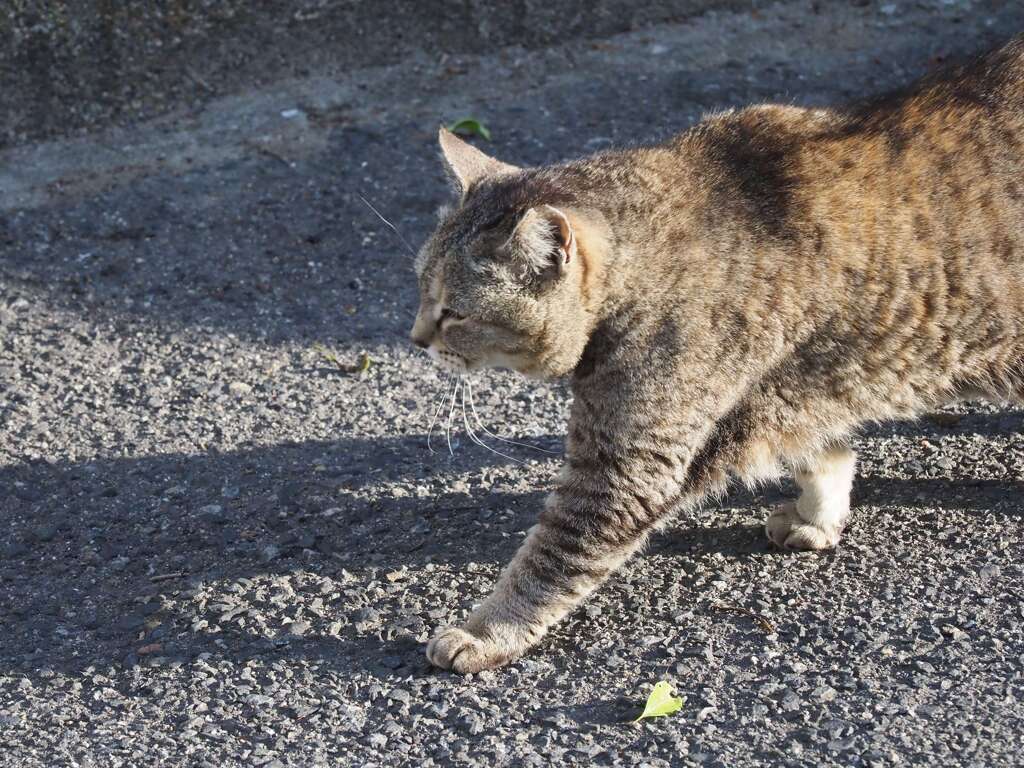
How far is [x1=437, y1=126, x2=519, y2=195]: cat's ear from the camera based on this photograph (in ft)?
12.9

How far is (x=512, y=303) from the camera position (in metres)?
3.61

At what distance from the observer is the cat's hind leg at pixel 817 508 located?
400cm

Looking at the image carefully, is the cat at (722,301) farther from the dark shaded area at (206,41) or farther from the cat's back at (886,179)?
the dark shaded area at (206,41)

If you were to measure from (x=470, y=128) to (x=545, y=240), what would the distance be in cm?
329

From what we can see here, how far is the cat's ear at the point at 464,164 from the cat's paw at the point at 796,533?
1391 millimetres

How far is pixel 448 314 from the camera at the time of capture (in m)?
3.74

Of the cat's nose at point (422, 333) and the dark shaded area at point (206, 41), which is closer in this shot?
the cat's nose at point (422, 333)

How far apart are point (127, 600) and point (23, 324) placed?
76.6 inches

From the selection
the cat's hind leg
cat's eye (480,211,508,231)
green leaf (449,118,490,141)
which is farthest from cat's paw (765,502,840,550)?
green leaf (449,118,490,141)

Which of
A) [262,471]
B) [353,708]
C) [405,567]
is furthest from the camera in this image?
[262,471]

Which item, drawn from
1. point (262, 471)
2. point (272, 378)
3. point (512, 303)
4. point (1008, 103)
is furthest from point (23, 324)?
point (1008, 103)

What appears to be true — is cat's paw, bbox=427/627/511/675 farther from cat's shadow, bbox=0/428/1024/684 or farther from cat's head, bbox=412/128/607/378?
cat's head, bbox=412/128/607/378

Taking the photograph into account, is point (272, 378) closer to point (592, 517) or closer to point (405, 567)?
point (405, 567)

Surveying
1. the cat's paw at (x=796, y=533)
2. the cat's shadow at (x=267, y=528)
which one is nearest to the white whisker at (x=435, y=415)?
Result: the cat's shadow at (x=267, y=528)
